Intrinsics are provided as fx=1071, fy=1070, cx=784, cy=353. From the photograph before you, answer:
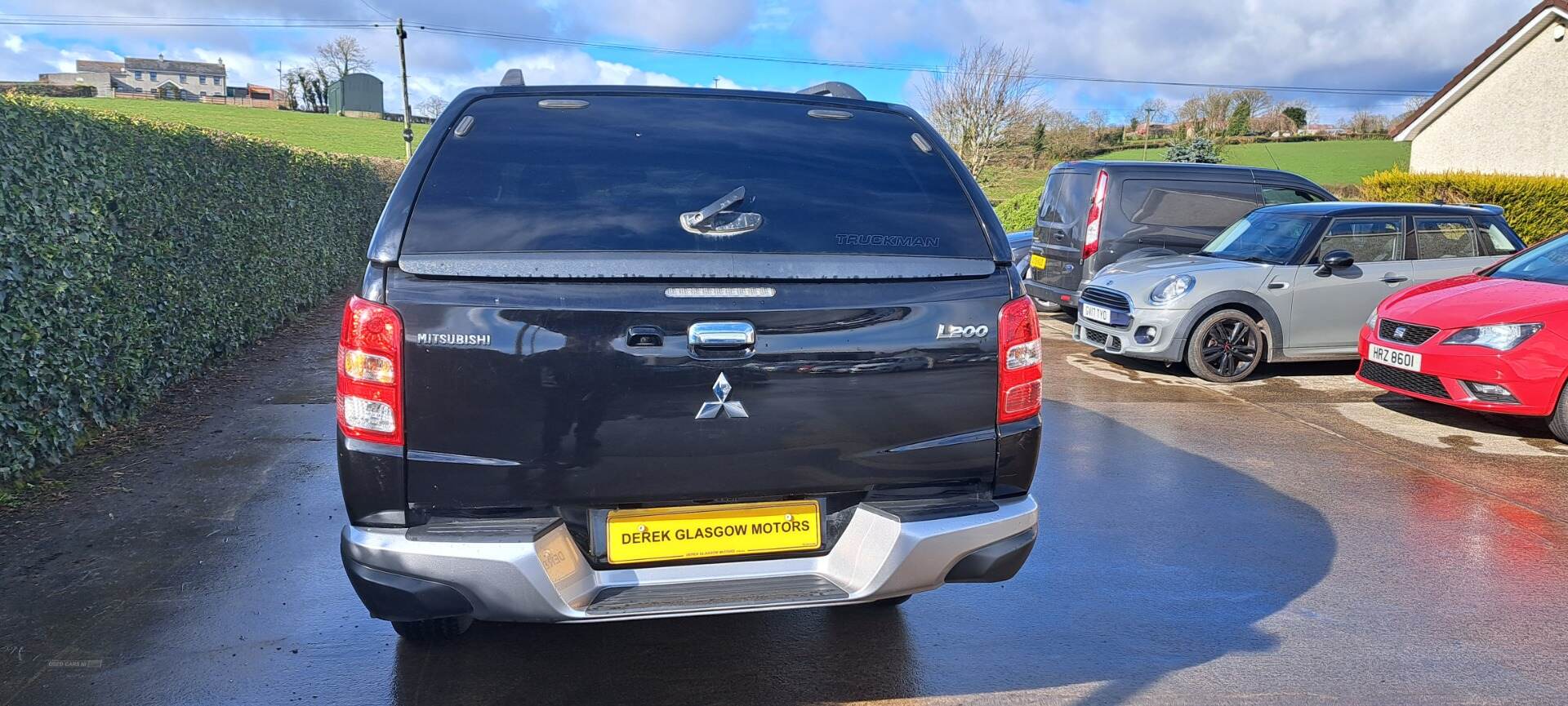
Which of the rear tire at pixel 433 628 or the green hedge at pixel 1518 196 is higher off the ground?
the green hedge at pixel 1518 196

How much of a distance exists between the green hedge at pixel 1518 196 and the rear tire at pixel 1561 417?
13.0m

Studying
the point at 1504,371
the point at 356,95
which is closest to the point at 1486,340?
the point at 1504,371

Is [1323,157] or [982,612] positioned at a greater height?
[1323,157]

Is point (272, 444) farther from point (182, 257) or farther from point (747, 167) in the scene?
point (747, 167)

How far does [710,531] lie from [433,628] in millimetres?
1243

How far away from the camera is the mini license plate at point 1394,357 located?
7211mm

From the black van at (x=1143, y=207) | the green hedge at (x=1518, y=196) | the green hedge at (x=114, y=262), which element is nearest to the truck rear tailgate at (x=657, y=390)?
the green hedge at (x=114, y=262)

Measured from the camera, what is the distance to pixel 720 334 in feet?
9.25

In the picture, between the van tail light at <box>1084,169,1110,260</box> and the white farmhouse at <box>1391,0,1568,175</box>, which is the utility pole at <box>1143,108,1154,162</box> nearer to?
the white farmhouse at <box>1391,0,1568,175</box>

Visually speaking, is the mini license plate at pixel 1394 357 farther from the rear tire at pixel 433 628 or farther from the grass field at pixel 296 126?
the grass field at pixel 296 126

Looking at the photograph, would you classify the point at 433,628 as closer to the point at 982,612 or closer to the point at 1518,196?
the point at 982,612

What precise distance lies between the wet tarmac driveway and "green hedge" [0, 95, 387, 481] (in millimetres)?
518

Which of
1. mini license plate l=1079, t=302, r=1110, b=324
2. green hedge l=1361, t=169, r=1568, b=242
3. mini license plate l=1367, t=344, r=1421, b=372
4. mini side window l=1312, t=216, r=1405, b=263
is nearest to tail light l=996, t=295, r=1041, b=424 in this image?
mini license plate l=1367, t=344, r=1421, b=372

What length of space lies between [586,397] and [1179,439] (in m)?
5.15
